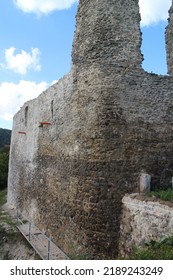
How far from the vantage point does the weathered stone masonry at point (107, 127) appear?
8703 millimetres

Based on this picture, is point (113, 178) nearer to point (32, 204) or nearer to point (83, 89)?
point (83, 89)

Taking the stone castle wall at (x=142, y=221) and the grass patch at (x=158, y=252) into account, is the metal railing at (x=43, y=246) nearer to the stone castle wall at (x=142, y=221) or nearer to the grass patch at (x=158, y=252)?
the stone castle wall at (x=142, y=221)

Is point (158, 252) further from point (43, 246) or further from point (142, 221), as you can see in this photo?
point (43, 246)

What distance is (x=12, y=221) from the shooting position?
45.2ft

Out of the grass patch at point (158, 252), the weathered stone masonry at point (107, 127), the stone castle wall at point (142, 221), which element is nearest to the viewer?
the grass patch at point (158, 252)

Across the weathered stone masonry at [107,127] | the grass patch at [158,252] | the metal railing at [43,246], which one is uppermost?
the weathered stone masonry at [107,127]

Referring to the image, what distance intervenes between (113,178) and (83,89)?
261 cm

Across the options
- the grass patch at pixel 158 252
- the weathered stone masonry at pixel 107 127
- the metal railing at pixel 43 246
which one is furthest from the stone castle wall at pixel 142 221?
the metal railing at pixel 43 246

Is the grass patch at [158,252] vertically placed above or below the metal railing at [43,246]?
above

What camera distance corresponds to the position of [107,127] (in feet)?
29.0

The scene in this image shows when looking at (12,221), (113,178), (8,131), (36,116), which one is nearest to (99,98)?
(113,178)

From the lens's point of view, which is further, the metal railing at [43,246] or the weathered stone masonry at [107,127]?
the metal railing at [43,246]

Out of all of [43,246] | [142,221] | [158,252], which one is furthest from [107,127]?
[43,246]

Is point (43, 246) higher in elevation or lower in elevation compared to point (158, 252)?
lower
